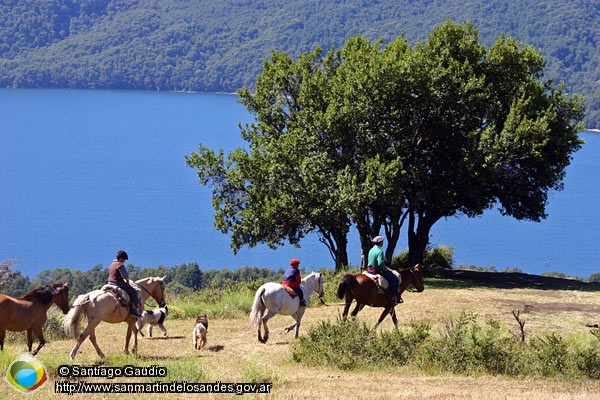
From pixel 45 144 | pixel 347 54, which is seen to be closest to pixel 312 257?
pixel 347 54

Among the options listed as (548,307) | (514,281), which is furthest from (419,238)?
(548,307)

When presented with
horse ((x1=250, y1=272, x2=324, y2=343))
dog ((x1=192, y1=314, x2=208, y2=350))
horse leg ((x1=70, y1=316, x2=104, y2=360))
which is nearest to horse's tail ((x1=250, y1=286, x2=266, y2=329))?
horse ((x1=250, y1=272, x2=324, y2=343))

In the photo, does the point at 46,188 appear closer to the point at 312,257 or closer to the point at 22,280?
the point at 312,257

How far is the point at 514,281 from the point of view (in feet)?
103

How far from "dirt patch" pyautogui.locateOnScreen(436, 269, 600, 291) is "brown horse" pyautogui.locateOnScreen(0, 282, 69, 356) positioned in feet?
61.0

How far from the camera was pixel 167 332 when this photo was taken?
1909 centimetres

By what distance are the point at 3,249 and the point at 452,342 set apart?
75.9 meters

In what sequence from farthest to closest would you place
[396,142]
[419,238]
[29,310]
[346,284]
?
[419,238] < [396,142] < [346,284] < [29,310]

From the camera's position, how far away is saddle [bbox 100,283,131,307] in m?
15.0

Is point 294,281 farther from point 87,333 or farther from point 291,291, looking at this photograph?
point 87,333

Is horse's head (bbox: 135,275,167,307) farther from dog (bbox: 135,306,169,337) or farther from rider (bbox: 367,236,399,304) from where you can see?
rider (bbox: 367,236,399,304)

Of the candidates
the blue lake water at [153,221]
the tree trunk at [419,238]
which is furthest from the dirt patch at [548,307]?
the blue lake water at [153,221]

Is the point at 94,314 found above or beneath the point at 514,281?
beneath

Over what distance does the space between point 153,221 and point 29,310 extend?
85.3 metres
